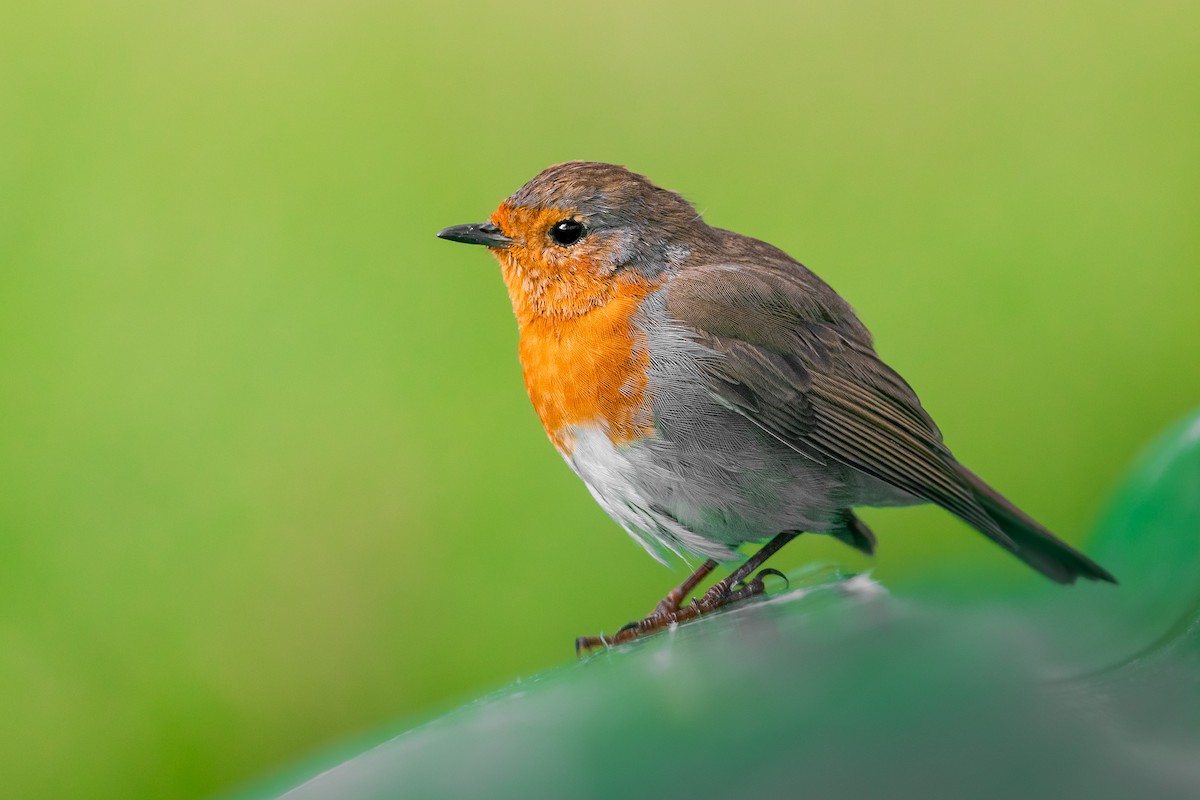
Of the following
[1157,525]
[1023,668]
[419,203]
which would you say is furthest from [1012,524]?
[419,203]

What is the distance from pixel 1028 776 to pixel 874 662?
0.16m

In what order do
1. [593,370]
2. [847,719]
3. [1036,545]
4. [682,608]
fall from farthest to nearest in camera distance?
1. [682,608]
2. [593,370]
3. [1036,545]
4. [847,719]

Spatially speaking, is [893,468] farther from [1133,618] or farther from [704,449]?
[1133,618]

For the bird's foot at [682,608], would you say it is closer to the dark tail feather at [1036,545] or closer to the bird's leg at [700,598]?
the bird's leg at [700,598]

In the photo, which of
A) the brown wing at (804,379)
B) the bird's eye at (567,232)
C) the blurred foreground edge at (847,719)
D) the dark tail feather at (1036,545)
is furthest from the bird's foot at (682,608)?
the blurred foreground edge at (847,719)

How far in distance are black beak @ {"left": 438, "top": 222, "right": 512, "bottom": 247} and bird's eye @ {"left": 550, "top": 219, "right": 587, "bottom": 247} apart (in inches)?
3.5

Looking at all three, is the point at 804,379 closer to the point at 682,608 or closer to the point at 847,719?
the point at 682,608

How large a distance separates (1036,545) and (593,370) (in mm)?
795

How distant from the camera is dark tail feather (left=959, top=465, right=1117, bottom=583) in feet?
5.18

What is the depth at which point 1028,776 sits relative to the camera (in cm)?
73

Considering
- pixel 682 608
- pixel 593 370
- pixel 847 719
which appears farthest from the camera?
pixel 682 608

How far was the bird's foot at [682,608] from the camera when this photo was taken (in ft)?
6.82

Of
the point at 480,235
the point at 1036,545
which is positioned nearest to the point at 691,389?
the point at 480,235

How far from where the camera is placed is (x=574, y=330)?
86.1 inches
